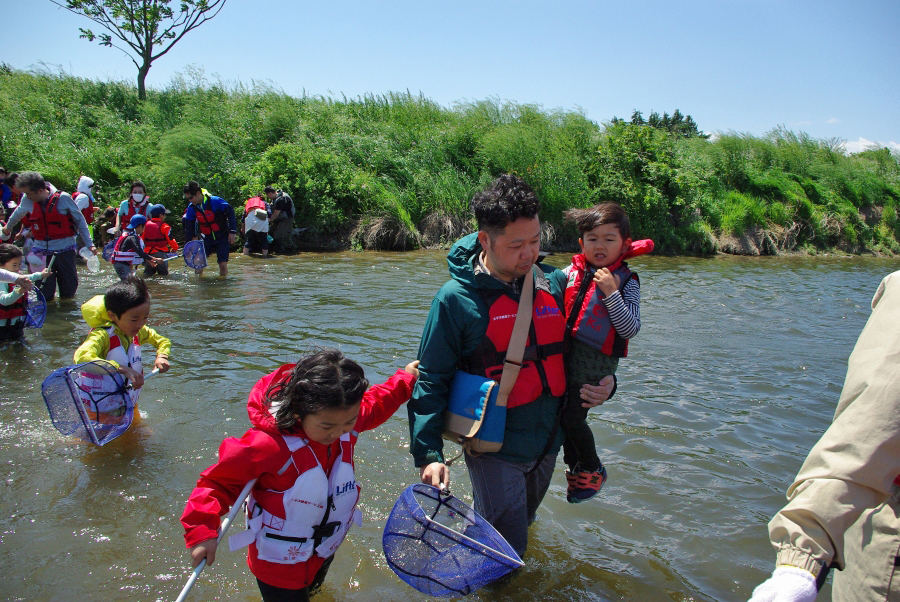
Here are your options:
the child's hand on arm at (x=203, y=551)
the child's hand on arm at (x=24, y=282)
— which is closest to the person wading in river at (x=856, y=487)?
the child's hand on arm at (x=203, y=551)

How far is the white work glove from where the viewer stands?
4.77 ft

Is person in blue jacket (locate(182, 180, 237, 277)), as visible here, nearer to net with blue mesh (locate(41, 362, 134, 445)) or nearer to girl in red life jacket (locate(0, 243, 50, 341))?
girl in red life jacket (locate(0, 243, 50, 341))

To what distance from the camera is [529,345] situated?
2.81m

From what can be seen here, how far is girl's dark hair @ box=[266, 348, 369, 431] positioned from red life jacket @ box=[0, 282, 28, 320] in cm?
623

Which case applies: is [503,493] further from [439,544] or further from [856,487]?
[856,487]

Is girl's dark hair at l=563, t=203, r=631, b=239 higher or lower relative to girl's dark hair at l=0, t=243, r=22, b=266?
higher

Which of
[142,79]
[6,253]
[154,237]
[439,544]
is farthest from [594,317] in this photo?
[142,79]

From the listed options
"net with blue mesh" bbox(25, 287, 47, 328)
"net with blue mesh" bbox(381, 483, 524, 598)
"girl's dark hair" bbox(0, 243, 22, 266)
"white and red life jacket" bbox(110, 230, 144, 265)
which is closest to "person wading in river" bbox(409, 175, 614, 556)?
"net with blue mesh" bbox(381, 483, 524, 598)

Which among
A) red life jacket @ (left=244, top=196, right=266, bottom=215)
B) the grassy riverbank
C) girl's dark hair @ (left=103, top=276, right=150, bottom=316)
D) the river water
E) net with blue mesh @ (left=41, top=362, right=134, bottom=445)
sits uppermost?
the grassy riverbank

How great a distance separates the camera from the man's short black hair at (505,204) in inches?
102

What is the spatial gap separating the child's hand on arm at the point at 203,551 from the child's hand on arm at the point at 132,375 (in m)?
2.73

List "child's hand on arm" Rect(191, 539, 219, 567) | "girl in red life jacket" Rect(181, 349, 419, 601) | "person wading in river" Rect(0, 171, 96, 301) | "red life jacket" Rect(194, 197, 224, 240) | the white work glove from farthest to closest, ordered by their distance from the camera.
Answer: "red life jacket" Rect(194, 197, 224, 240) → "person wading in river" Rect(0, 171, 96, 301) → "girl in red life jacket" Rect(181, 349, 419, 601) → "child's hand on arm" Rect(191, 539, 219, 567) → the white work glove

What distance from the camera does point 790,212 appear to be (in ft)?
82.7

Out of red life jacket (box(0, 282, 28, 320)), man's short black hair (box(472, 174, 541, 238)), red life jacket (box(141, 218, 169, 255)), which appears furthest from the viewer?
red life jacket (box(141, 218, 169, 255))
